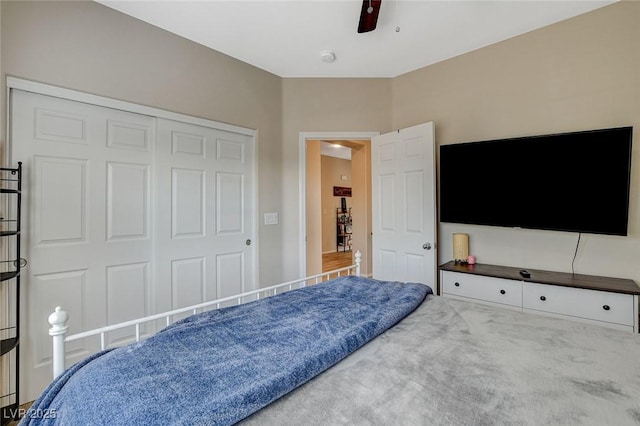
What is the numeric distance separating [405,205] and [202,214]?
1.89 m

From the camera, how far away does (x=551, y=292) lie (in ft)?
6.95

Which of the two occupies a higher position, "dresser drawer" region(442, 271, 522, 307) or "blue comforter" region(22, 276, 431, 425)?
"blue comforter" region(22, 276, 431, 425)

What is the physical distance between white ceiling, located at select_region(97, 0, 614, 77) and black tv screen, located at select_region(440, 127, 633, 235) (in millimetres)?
912

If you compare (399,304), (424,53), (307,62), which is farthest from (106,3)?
(399,304)

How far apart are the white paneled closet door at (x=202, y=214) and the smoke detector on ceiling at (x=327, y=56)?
103cm

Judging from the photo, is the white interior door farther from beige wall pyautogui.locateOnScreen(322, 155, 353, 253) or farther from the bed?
beige wall pyautogui.locateOnScreen(322, 155, 353, 253)

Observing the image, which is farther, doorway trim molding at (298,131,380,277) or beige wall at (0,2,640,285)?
doorway trim molding at (298,131,380,277)

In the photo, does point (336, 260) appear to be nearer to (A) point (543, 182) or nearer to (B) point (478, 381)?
Result: (A) point (543, 182)

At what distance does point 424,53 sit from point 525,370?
2.72 metres

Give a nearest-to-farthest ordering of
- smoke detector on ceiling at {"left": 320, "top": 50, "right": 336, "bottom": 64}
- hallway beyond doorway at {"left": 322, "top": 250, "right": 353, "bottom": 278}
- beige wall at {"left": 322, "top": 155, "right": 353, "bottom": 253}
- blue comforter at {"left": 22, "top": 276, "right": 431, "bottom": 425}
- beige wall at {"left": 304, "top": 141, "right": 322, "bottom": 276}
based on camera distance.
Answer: blue comforter at {"left": 22, "top": 276, "right": 431, "bottom": 425} → smoke detector on ceiling at {"left": 320, "top": 50, "right": 336, "bottom": 64} → beige wall at {"left": 304, "top": 141, "right": 322, "bottom": 276} → hallway beyond doorway at {"left": 322, "top": 250, "right": 353, "bottom": 278} → beige wall at {"left": 322, "top": 155, "right": 353, "bottom": 253}

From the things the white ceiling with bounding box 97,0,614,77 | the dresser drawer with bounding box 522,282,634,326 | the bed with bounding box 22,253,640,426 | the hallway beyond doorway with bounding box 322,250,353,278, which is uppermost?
the white ceiling with bounding box 97,0,614,77

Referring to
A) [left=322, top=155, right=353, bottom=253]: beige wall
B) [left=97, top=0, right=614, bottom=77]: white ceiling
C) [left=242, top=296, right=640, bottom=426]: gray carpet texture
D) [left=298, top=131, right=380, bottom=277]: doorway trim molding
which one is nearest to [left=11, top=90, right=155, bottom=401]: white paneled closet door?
[left=97, top=0, right=614, bottom=77]: white ceiling

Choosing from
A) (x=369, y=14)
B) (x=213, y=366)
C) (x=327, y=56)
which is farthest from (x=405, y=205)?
(x=213, y=366)

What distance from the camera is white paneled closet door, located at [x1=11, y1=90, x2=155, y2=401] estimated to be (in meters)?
1.89
